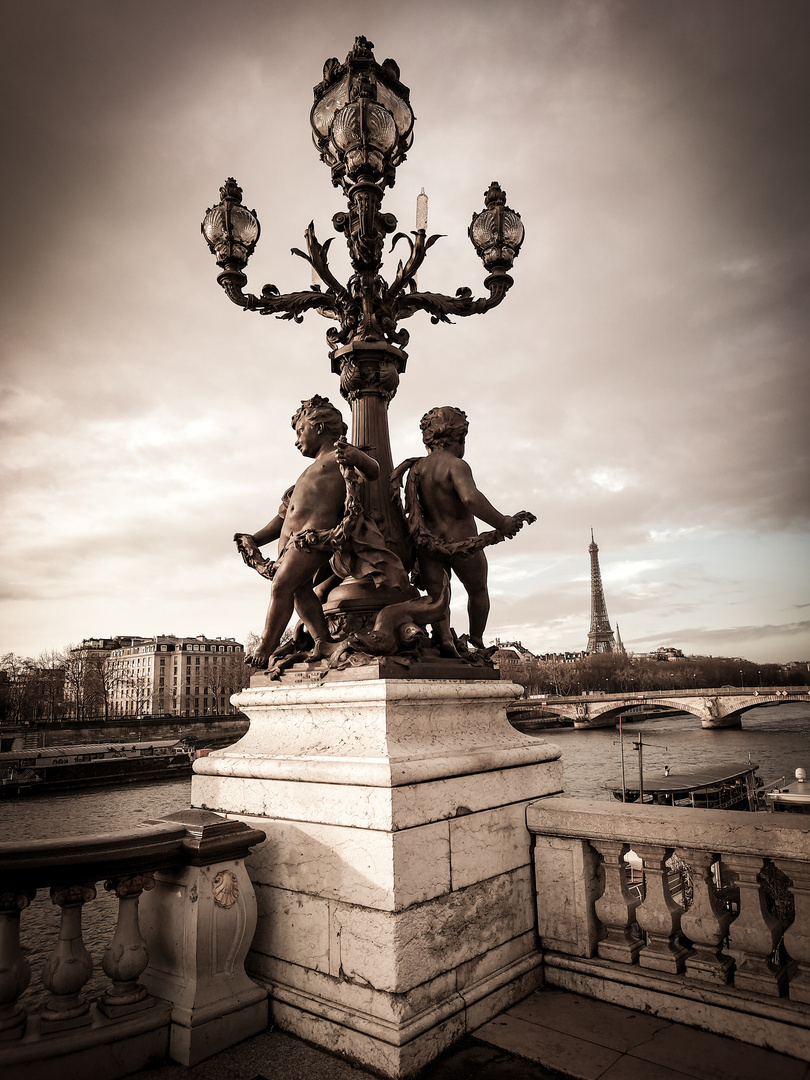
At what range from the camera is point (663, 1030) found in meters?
2.77

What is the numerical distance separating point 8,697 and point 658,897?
66636 millimetres

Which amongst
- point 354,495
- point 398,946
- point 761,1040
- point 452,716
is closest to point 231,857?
point 398,946

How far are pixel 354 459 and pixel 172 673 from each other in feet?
330

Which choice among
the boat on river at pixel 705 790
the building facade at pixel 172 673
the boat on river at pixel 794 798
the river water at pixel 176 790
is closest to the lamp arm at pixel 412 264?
the river water at pixel 176 790

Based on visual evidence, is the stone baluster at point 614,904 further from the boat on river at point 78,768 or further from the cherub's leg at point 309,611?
the boat on river at point 78,768

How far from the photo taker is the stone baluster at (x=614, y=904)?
3.19 m

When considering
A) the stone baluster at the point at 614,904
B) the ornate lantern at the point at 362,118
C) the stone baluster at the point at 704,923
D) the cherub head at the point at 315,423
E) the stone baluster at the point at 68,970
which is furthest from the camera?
the ornate lantern at the point at 362,118

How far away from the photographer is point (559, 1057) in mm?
2588

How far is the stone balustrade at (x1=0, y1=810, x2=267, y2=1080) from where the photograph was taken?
2328mm

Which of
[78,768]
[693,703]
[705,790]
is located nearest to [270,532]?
Result: [705,790]

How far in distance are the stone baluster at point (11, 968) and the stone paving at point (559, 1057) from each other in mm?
551

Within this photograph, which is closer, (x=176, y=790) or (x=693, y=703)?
(x=176, y=790)

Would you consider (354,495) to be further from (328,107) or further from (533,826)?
(328,107)

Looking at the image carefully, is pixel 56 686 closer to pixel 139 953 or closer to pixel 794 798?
pixel 794 798
